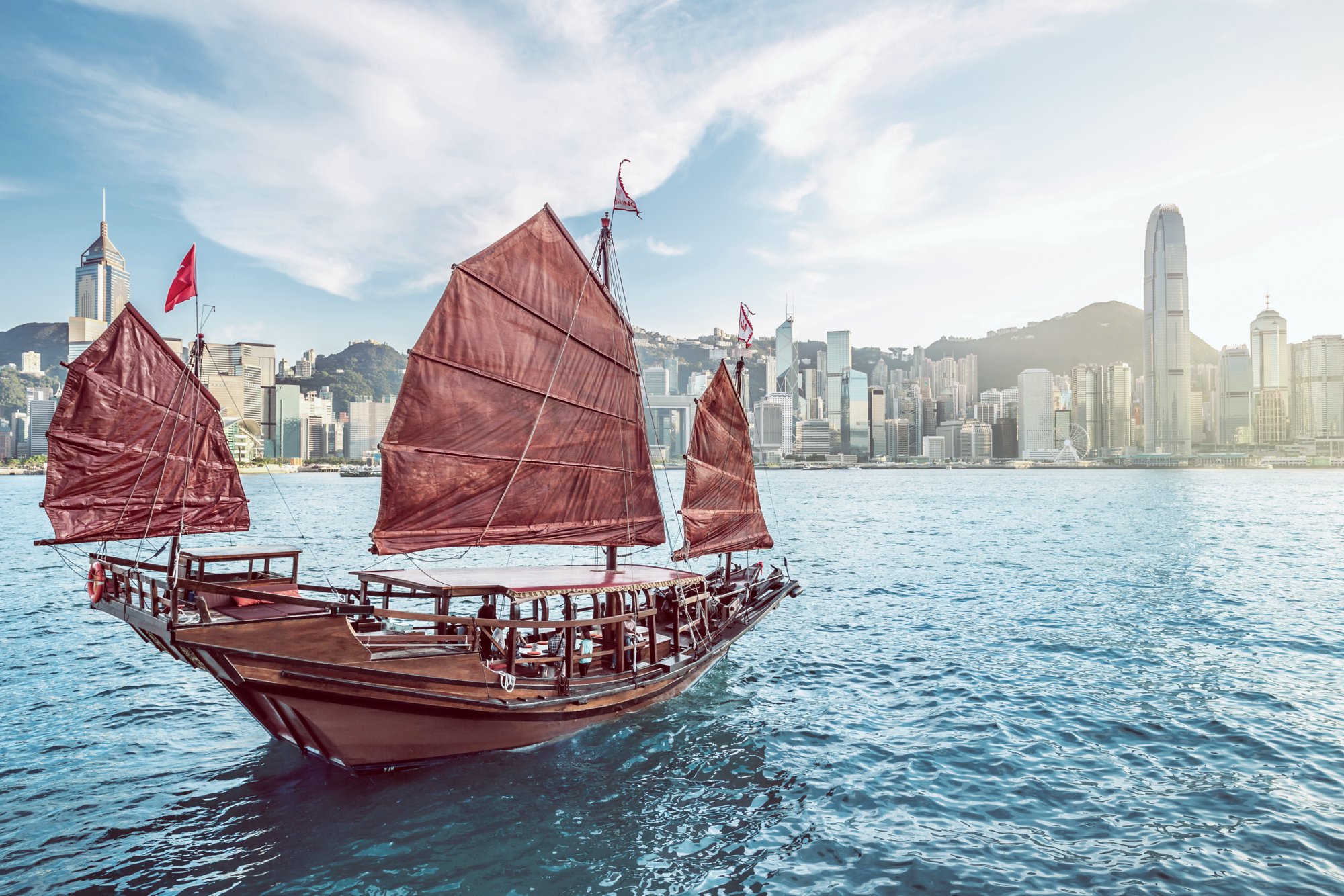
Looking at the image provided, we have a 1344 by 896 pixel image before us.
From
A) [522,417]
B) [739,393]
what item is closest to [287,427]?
[739,393]

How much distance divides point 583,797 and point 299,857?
3.90m

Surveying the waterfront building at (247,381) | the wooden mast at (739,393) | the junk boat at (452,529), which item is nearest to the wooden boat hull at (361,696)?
the junk boat at (452,529)

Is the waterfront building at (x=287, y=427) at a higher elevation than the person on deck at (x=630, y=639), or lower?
higher

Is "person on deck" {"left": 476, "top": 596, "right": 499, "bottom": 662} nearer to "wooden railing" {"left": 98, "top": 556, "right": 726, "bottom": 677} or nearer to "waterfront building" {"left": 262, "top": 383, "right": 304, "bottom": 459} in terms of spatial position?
"wooden railing" {"left": 98, "top": 556, "right": 726, "bottom": 677}

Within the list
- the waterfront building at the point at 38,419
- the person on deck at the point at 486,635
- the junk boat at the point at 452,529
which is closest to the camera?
the junk boat at the point at 452,529

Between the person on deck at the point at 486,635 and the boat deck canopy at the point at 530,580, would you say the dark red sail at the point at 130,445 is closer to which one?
the boat deck canopy at the point at 530,580

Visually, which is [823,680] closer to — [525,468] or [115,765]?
[525,468]

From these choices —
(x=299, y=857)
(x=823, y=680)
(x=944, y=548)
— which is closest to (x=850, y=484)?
(x=944, y=548)

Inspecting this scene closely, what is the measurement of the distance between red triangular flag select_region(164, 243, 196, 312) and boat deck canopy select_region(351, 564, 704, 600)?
601cm

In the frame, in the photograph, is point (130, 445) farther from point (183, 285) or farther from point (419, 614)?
point (419, 614)

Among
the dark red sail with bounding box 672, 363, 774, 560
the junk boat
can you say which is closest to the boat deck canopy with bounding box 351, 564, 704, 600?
the junk boat

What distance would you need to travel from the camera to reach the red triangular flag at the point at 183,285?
1330cm

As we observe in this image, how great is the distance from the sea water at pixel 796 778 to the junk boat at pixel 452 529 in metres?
1.23

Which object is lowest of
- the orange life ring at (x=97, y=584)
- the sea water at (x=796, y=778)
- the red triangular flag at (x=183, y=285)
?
the sea water at (x=796, y=778)
